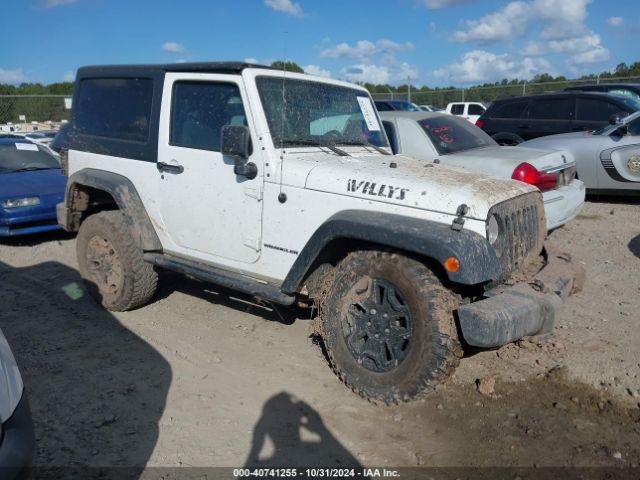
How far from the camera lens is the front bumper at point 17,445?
2135 millimetres

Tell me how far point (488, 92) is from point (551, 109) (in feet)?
53.8

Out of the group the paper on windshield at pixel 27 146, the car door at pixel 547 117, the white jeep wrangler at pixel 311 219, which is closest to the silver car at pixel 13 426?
the white jeep wrangler at pixel 311 219

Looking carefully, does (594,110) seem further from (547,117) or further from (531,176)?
(531,176)

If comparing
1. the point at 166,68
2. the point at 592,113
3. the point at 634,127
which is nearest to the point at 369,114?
the point at 166,68

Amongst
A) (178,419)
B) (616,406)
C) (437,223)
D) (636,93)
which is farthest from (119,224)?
(636,93)

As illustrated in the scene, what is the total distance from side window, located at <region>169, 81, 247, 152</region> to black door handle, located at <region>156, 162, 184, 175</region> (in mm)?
176

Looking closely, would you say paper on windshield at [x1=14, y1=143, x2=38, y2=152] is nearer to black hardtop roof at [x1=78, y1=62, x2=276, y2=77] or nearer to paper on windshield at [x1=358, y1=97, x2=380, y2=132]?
black hardtop roof at [x1=78, y1=62, x2=276, y2=77]

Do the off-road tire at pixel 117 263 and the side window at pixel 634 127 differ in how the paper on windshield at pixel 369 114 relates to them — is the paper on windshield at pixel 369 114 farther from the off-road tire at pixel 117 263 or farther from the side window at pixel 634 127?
the side window at pixel 634 127

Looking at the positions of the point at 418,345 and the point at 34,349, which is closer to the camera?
the point at 418,345

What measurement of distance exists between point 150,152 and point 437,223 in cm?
260

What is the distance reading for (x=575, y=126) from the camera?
10.3m

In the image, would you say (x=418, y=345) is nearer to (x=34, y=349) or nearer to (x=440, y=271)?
(x=440, y=271)

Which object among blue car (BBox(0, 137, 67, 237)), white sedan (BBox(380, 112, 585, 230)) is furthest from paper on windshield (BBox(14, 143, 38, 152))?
white sedan (BBox(380, 112, 585, 230))

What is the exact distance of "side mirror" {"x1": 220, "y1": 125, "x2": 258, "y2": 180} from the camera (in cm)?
383
